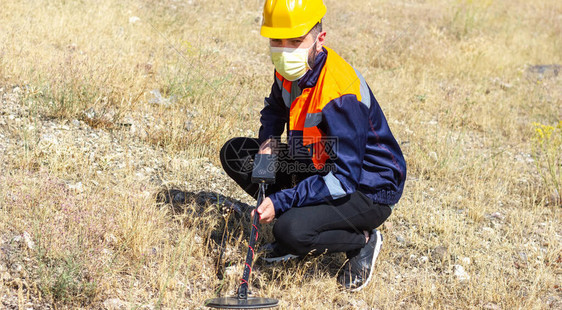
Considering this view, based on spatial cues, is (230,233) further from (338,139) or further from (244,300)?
(338,139)

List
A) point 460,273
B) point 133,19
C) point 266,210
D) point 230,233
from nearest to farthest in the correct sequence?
point 266,210 → point 460,273 → point 230,233 → point 133,19

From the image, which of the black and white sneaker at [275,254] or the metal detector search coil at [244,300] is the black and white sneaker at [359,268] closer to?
the black and white sneaker at [275,254]

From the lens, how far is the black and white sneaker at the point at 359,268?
9.58ft

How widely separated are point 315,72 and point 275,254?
1147 millimetres

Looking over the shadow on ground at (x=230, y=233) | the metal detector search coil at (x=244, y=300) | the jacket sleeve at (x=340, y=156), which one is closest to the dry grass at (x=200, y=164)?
the shadow on ground at (x=230, y=233)

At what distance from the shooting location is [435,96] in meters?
5.90

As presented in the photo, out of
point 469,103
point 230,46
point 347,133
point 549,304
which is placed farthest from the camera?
point 230,46

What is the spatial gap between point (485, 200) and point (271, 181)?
6.88ft

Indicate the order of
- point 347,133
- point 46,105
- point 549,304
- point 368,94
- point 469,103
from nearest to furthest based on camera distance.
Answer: point 347,133
point 368,94
point 549,304
point 46,105
point 469,103

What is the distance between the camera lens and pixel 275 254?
311 cm

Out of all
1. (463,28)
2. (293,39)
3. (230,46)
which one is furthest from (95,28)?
(463,28)

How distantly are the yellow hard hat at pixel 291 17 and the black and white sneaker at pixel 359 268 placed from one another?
1292mm

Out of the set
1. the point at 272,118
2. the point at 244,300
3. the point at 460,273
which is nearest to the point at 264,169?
the point at 272,118

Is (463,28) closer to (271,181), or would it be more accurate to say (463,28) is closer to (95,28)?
(95,28)
